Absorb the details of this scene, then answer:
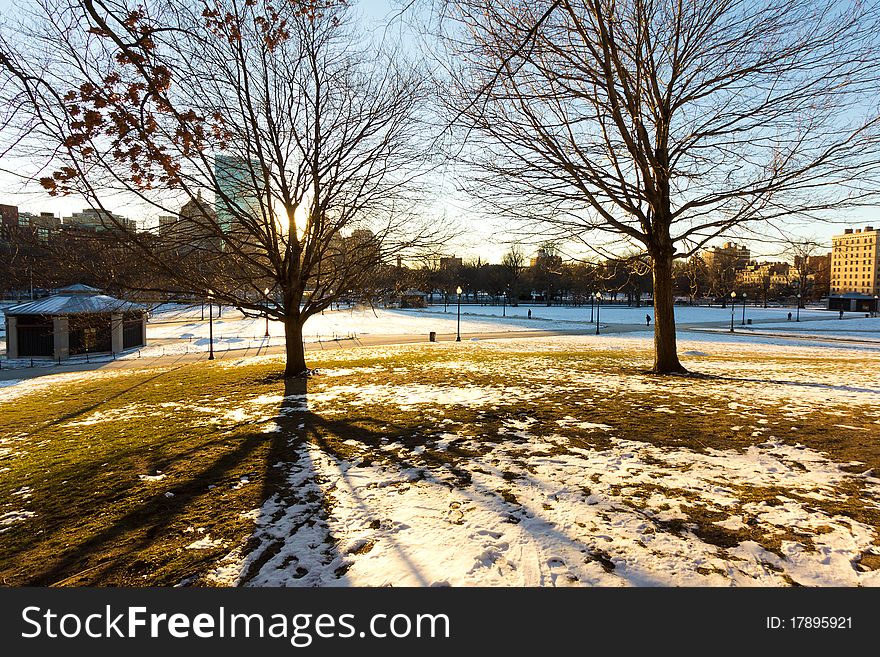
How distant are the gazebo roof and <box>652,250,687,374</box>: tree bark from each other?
2922 centimetres

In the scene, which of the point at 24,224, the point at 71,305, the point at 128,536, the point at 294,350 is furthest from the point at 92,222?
the point at 71,305

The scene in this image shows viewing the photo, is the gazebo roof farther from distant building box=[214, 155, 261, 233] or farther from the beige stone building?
the beige stone building

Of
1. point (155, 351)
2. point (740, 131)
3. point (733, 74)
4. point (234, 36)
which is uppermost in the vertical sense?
point (733, 74)

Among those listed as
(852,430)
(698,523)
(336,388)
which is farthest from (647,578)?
(336,388)

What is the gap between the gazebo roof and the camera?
28422mm

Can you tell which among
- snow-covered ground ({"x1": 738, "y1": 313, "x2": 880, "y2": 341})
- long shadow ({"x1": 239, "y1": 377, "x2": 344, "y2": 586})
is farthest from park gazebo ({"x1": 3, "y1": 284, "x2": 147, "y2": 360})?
snow-covered ground ({"x1": 738, "y1": 313, "x2": 880, "y2": 341})

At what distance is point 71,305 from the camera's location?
29.8 meters

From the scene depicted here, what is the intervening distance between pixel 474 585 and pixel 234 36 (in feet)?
17.7

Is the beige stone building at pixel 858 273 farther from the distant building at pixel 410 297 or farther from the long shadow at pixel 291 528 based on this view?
the long shadow at pixel 291 528

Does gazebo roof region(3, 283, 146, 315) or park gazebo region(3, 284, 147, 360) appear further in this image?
gazebo roof region(3, 283, 146, 315)

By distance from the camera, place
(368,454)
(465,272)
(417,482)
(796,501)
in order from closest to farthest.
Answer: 1. (796,501)
2. (417,482)
3. (368,454)
4. (465,272)

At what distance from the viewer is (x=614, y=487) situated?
174 inches

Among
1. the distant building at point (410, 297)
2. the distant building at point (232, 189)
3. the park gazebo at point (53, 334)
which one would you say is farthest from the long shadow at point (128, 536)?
the park gazebo at point (53, 334)

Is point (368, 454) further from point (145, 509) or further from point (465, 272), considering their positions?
point (465, 272)
